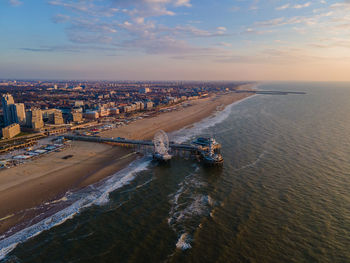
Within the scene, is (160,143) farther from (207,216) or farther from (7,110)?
(7,110)

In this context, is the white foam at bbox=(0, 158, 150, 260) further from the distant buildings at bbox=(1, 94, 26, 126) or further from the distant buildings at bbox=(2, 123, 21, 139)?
the distant buildings at bbox=(1, 94, 26, 126)

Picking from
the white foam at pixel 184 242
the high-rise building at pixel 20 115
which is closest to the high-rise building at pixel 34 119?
the high-rise building at pixel 20 115

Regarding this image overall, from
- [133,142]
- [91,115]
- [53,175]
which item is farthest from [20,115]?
[53,175]

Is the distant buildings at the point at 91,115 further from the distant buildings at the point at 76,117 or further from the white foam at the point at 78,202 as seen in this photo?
the white foam at the point at 78,202

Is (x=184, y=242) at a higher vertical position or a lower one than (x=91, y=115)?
lower

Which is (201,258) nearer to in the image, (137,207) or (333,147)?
(137,207)

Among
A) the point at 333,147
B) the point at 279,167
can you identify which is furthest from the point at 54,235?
the point at 333,147

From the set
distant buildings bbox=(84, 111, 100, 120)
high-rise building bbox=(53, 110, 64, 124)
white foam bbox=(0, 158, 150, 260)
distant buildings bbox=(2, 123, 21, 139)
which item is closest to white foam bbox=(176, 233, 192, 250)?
white foam bbox=(0, 158, 150, 260)
